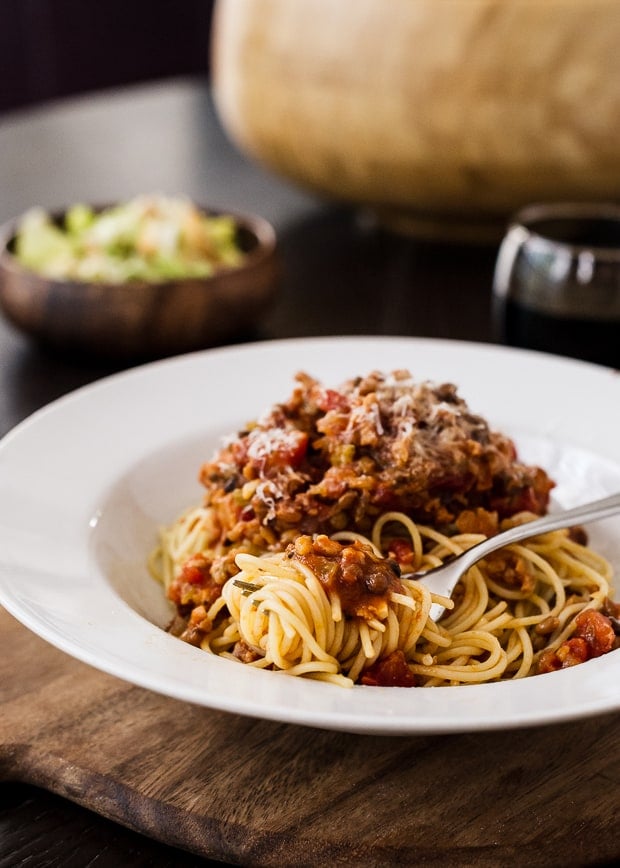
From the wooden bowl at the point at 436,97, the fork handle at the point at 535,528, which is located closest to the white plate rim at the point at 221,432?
the fork handle at the point at 535,528

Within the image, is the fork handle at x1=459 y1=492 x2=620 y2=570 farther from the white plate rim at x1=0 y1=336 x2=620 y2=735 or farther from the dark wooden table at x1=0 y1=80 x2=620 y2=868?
the dark wooden table at x1=0 y1=80 x2=620 y2=868

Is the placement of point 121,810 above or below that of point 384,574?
below

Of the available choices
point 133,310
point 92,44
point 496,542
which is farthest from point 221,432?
point 92,44

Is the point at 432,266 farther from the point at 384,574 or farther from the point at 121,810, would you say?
the point at 121,810

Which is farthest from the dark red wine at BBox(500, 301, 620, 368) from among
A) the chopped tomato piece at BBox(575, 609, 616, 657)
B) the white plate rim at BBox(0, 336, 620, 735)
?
the chopped tomato piece at BBox(575, 609, 616, 657)

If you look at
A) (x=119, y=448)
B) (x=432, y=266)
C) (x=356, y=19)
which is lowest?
(x=432, y=266)

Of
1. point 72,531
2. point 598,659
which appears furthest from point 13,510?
point 598,659

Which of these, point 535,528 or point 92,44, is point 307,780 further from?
→ point 92,44

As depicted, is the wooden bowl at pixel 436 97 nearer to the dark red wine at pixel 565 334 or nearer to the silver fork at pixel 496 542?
the dark red wine at pixel 565 334
